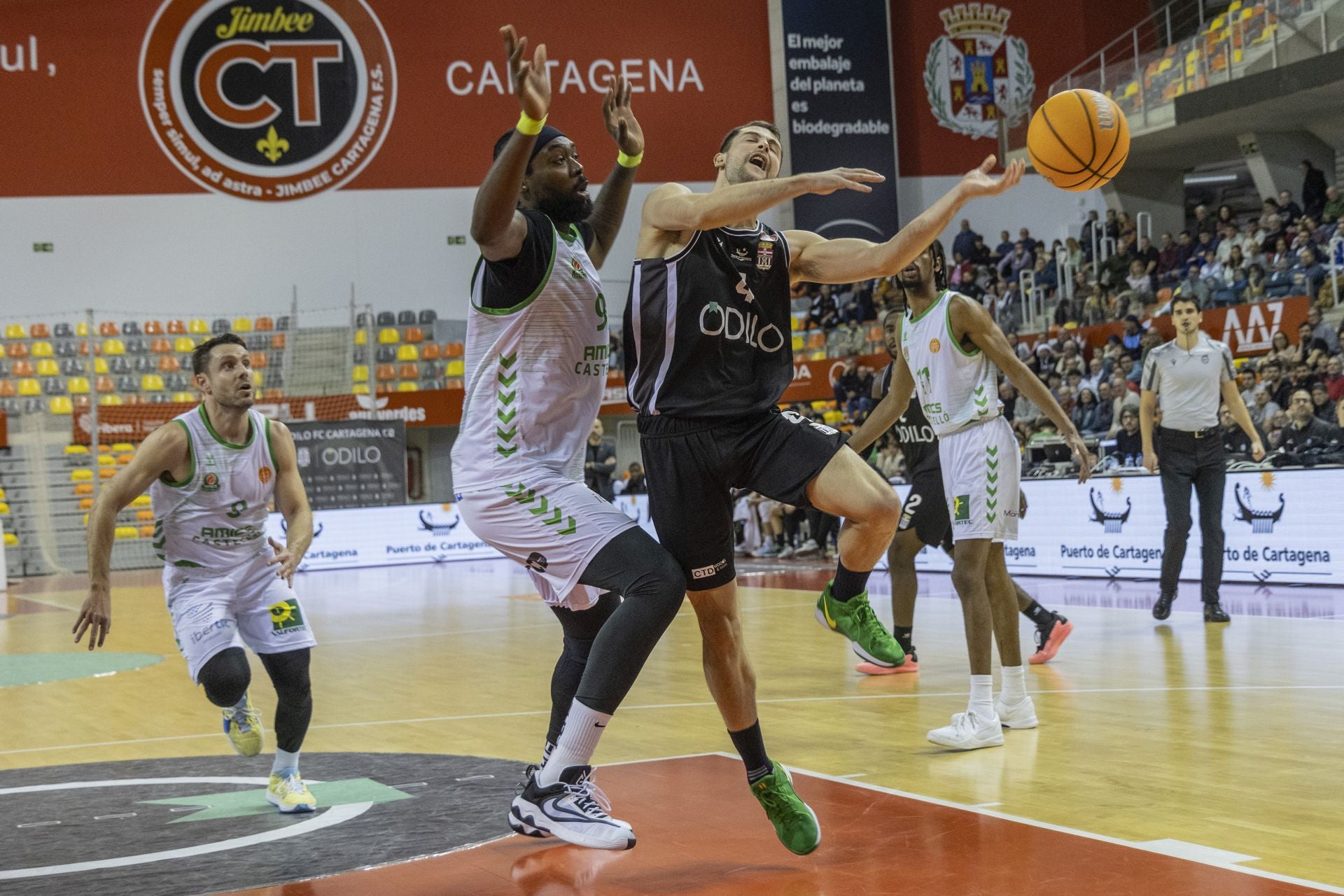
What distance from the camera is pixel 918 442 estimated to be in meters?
7.56

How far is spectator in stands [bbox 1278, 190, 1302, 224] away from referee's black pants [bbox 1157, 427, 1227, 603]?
10.6 m

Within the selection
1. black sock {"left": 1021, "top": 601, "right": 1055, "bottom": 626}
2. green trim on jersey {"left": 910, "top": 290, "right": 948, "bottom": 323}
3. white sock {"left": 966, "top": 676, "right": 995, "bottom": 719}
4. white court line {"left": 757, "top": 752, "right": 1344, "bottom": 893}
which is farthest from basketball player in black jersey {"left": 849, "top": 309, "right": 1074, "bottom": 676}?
white court line {"left": 757, "top": 752, "right": 1344, "bottom": 893}

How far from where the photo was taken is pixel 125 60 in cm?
2475

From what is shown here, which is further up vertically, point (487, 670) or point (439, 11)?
point (439, 11)

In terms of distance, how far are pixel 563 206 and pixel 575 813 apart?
5.49ft

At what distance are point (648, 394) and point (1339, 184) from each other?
2031 centimetres

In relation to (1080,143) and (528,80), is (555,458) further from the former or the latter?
(1080,143)

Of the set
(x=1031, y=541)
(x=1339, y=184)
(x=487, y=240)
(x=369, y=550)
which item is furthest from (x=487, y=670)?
(x=1339, y=184)

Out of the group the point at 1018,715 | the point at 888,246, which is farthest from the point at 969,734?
the point at 888,246

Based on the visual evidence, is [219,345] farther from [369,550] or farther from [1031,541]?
[369,550]

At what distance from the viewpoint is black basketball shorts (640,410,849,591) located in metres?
3.78

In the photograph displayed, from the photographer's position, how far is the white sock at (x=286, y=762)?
4.52 m

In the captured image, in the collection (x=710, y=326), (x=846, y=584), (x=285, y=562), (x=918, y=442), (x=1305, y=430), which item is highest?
(x=710, y=326)

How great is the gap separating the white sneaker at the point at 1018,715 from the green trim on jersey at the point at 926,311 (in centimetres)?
163
